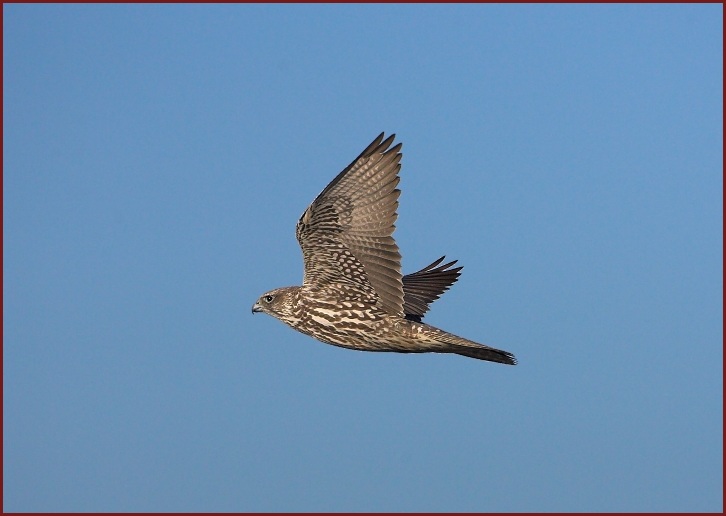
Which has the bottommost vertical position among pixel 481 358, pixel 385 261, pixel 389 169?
pixel 481 358

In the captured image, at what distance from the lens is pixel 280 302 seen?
1359cm

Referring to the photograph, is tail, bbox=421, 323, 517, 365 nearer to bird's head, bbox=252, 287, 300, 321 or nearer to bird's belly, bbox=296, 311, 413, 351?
bird's belly, bbox=296, 311, 413, 351

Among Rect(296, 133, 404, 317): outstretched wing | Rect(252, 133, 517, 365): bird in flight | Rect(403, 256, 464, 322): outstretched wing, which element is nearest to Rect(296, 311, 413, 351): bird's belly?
Rect(252, 133, 517, 365): bird in flight

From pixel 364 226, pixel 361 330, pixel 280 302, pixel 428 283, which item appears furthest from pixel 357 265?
pixel 428 283

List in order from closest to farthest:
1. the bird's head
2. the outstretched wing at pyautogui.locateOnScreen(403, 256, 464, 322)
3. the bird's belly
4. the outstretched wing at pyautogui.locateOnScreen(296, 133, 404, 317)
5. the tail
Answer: the tail
the bird's belly
the outstretched wing at pyautogui.locateOnScreen(296, 133, 404, 317)
the bird's head
the outstretched wing at pyautogui.locateOnScreen(403, 256, 464, 322)

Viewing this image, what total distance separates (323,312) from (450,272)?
9.68 ft

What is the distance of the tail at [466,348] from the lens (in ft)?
40.2

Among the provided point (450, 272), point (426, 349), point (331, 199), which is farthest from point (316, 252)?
point (450, 272)

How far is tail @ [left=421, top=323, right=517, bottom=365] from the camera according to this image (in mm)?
12242

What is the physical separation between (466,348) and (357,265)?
1.83 meters

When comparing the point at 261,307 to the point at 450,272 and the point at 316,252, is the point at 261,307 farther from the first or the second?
the point at 450,272

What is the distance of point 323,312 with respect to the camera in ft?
43.7

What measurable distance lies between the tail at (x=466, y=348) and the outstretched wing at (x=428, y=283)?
2045mm

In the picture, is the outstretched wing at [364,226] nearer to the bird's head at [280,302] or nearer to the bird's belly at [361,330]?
the bird's belly at [361,330]
